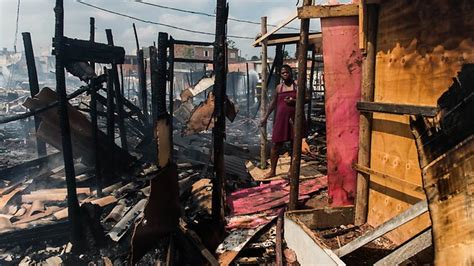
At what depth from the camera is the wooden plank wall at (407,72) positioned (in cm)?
274

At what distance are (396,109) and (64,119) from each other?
4.80 meters

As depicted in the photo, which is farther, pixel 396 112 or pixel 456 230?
pixel 396 112

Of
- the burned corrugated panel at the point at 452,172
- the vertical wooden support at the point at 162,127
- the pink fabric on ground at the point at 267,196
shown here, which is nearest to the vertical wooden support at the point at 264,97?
the pink fabric on ground at the point at 267,196

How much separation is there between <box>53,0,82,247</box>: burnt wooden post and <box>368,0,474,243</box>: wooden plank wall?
14.9 ft

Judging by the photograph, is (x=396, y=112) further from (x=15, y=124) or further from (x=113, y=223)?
(x=15, y=124)

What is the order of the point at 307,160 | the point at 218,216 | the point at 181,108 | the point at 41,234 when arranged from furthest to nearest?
the point at 181,108
the point at 307,160
the point at 41,234
the point at 218,216

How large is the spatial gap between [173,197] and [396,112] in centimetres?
270

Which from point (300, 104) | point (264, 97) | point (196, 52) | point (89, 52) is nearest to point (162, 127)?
point (300, 104)

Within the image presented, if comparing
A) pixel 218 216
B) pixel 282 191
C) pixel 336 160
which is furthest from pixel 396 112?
pixel 282 191

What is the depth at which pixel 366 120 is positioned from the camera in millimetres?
4008

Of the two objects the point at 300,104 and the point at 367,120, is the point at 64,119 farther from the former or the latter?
the point at 367,120

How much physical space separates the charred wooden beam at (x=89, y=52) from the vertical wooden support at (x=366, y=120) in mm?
4602

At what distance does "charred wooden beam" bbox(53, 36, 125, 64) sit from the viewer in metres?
5.91

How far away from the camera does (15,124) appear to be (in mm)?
20062
